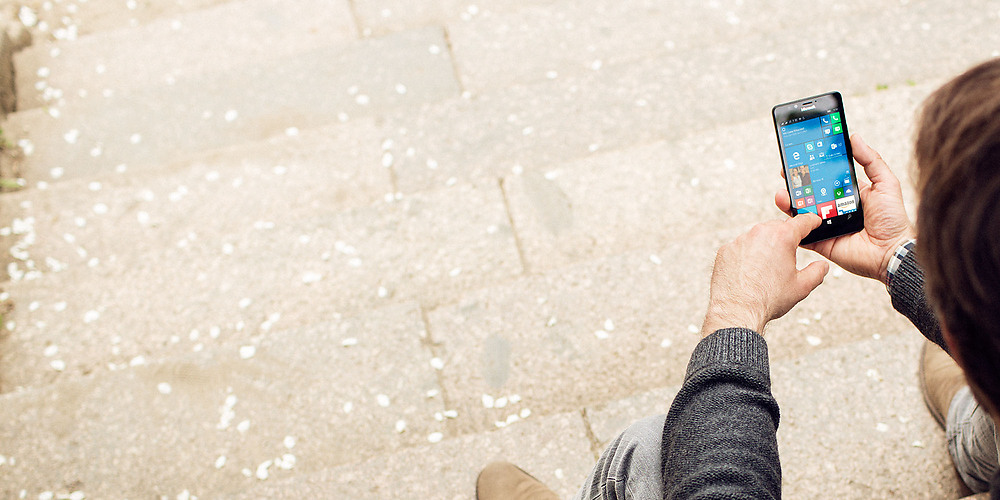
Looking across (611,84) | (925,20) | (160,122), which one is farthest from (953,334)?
(160,122)

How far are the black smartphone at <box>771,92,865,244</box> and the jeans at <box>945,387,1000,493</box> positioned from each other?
567 mm

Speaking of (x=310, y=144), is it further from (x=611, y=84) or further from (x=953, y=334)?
(x=953, y=334)

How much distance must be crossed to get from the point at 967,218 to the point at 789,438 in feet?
4.36

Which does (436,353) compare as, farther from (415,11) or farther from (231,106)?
(415,11)

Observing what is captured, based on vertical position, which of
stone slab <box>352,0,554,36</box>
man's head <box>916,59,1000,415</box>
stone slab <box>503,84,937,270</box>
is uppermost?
man's head <box>916,59,1000,415</box>

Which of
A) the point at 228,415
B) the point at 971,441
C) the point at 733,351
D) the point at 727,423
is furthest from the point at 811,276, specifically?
the point at 228,415

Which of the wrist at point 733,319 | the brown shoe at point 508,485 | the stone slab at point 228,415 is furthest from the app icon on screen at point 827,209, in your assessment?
the stone slab at point 228,415

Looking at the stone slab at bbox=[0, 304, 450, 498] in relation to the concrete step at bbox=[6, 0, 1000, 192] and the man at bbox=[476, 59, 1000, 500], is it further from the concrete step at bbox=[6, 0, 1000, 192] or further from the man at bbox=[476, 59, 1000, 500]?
the concrete step at bbox=[6, 0, 1000, 192]

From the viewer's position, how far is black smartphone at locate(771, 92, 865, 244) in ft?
5.56

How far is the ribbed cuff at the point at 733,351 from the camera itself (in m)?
1.36

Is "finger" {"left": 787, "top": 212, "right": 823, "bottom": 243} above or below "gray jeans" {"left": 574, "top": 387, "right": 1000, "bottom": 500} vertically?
above

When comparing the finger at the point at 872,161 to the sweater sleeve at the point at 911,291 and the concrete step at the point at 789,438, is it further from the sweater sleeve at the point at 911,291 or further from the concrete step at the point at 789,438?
the concrete step at the point at 789,438

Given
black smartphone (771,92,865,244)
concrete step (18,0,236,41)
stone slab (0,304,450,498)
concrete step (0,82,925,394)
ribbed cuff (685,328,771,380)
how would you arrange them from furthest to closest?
concrete step (18,0,236,41) → concrete step (0,82,925,394) → stone slab (0,304,450,498) → black smartphone (771,92,865,244) → ribbed cuff (685,328,771,380)

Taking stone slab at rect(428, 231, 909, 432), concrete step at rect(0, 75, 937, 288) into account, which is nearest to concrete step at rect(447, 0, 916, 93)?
concrete step at rect(0, 75, 937, 288)
